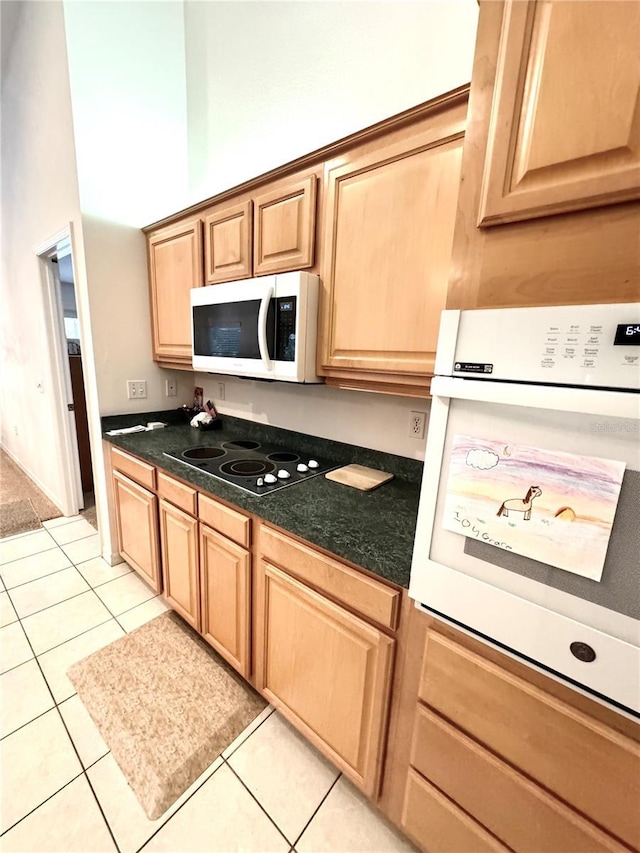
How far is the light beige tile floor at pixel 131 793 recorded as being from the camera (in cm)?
106

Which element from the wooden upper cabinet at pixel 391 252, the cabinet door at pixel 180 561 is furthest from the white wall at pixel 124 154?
the wooden upper cabinet at pixel 391 252

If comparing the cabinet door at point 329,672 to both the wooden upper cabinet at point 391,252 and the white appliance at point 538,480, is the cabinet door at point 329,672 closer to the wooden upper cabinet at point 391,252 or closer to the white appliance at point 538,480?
the white appliance at point 538,480

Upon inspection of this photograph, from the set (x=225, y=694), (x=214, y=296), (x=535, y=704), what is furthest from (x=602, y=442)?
(x=225, y=694)

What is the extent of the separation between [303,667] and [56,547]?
229cm

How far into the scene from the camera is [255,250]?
1557 millimetres

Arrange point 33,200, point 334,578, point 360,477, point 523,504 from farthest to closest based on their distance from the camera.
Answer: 1. point 33,200
2. point 360,477
3. point 334,578
4. point 523,504

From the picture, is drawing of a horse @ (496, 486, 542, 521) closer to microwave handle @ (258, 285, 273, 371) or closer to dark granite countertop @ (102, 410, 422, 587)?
dark granite countertop @ (102, 410, 422, 587)

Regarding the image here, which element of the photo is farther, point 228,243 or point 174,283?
point 174,283

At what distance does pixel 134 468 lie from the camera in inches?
75.1

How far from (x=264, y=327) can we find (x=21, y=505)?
312cm

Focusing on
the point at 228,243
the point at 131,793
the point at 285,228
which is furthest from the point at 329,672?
the point at 228,243

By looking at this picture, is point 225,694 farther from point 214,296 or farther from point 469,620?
point 214,296

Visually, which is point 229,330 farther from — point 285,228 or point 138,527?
point 138,527

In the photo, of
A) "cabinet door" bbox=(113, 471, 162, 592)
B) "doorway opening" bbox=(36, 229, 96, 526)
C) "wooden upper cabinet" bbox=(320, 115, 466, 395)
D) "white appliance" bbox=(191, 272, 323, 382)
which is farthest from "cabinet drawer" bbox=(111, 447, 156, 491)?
"wooden upper cabinet" bbox=(320, 115, 466, 395)
